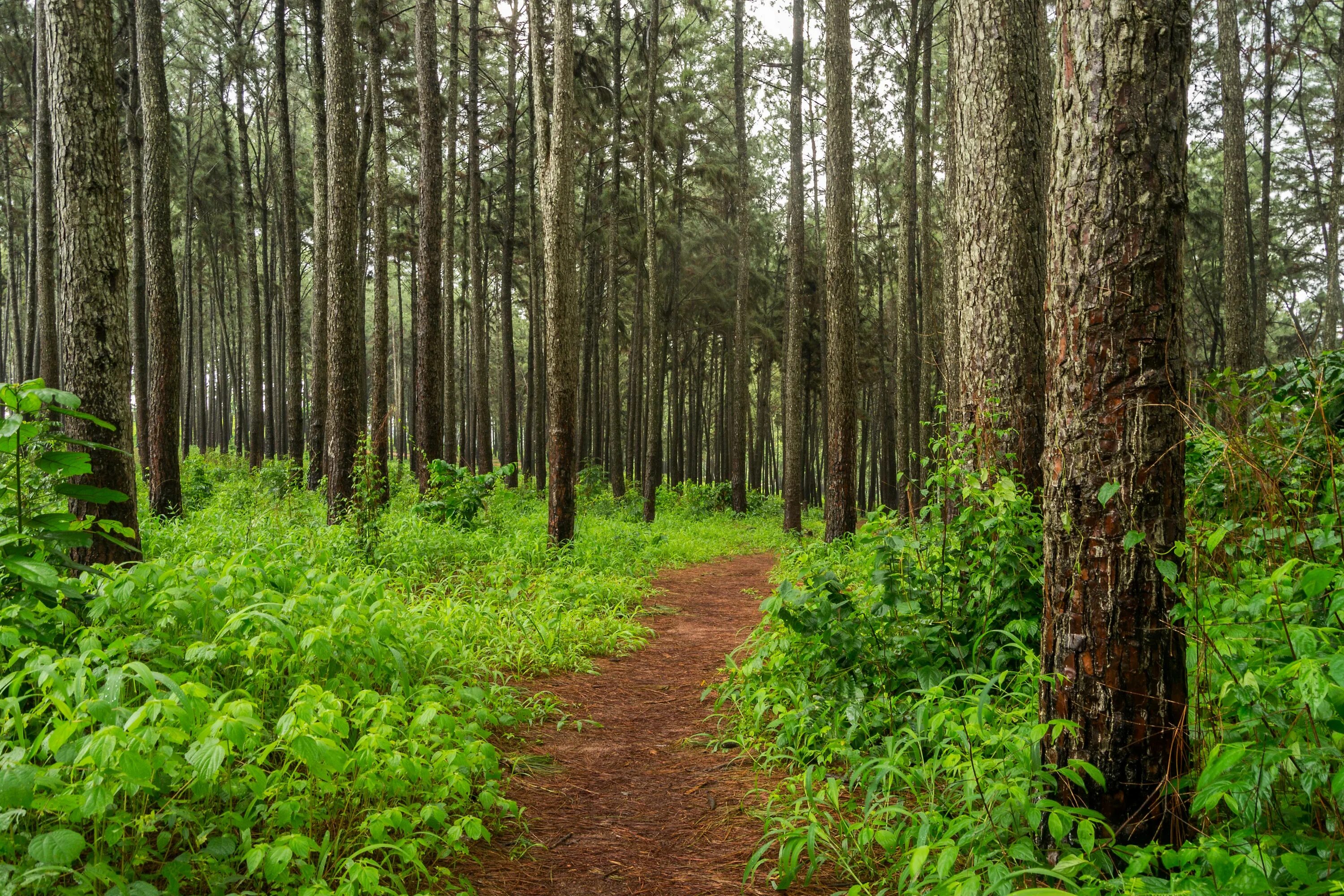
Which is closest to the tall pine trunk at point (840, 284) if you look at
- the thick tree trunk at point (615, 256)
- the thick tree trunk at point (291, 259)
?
the thick tree trunk at point (615, 256)

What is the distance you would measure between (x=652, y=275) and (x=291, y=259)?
7594mm

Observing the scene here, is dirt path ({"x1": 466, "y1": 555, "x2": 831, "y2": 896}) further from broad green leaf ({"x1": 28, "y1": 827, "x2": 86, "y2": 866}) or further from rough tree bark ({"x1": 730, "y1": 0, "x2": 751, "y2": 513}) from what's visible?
rough tree bark ({"x1": 730, "y1": 0, "x2": 751, "y2": 513})

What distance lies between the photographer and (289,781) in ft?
9.47

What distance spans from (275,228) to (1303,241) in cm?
3188

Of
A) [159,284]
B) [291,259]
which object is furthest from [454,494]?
[291,259]

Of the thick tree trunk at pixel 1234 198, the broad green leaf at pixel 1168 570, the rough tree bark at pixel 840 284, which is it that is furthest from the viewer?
the thick tree trunk at pixel 1234 198

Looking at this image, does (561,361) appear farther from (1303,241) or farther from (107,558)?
(1303,241)

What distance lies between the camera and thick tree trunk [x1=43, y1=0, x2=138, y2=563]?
5.19 m

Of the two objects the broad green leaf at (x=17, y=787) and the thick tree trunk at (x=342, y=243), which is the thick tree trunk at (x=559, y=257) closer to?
the thick tree trunk at (x=342, y=243)

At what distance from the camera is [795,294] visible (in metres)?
14.6

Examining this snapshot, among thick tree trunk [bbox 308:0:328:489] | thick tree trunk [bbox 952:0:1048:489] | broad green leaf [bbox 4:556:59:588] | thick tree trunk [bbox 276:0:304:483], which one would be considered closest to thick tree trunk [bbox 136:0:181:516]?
thick tree trunk [bbox 308:0:328:489]

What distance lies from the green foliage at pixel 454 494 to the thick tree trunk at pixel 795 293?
22.5ft

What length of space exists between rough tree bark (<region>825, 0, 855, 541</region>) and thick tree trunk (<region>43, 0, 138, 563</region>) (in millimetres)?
7873

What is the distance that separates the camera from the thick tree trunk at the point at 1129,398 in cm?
243
